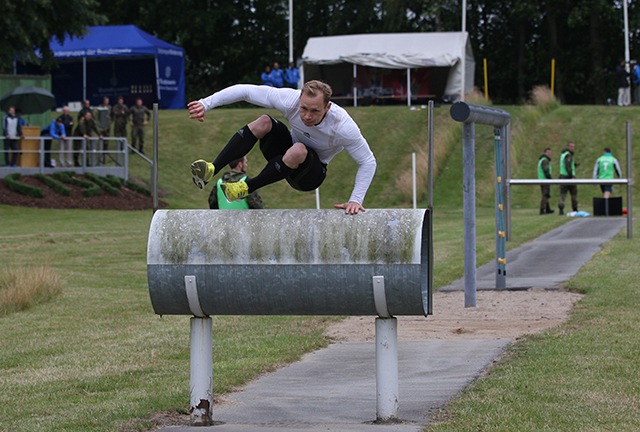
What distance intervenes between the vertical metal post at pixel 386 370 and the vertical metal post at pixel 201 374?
3.46ft

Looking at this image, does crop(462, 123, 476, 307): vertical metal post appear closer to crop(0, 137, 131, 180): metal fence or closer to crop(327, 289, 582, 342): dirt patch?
crop(327, 289, 582, 342): dirt patch

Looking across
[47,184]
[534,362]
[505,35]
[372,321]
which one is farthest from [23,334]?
[505,35]

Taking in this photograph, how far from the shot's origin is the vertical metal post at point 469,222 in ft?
47.3

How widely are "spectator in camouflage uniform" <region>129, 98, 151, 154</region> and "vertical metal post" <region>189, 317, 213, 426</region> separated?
32.5 meters

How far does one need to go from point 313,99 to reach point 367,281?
4.73 ft

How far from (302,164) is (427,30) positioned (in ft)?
179

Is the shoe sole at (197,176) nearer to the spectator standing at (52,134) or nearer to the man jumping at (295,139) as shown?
the man jumping at (295,139)

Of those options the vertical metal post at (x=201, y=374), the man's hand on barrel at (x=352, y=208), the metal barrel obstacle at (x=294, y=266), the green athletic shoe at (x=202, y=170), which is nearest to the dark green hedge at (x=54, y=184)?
the green athletic shoe at (x=202, y=170)

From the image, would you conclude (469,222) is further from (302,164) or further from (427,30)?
(427,30)

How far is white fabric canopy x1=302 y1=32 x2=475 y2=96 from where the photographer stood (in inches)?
1895

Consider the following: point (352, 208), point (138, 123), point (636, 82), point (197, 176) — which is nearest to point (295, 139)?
point (197, 176)

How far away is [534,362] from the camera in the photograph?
1003cm

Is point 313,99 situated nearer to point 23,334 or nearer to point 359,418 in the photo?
point 359,418

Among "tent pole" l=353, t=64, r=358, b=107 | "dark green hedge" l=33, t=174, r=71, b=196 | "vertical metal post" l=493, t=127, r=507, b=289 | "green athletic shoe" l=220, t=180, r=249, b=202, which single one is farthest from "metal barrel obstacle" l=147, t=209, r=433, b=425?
"tent pole" l=353, t=64, r=358, b=107
